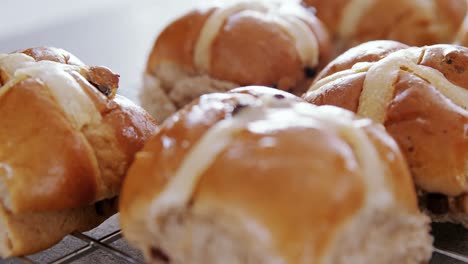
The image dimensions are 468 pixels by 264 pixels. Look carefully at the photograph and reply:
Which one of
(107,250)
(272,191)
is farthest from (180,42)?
(272,191)

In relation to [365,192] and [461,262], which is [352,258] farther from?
[461,262]

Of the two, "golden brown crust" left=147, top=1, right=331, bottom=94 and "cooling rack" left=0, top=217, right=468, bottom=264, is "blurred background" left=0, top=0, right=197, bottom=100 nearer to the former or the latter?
"golden brown crust" left=147, top=1, right=331, bottom=94

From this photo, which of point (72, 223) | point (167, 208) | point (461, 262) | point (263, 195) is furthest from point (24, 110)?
point (461, 262)

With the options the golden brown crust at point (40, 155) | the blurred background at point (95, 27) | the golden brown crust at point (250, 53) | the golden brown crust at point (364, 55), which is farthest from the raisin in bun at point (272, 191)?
the blurred background at point (95, 27)

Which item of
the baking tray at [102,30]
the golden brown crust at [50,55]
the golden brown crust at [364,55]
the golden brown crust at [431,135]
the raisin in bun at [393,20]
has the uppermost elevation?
the golden brown crust at [50,55]

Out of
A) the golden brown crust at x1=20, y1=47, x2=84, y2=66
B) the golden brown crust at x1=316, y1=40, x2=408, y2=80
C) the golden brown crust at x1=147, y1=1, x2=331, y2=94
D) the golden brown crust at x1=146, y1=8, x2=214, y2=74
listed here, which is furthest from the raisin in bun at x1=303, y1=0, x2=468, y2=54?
the golden brown crust at x1=20, y1=47, x2=84, y2=66

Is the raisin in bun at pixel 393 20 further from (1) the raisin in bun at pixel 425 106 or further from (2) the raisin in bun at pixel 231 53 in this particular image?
(1) the raisin in bun at pixel 425 106
